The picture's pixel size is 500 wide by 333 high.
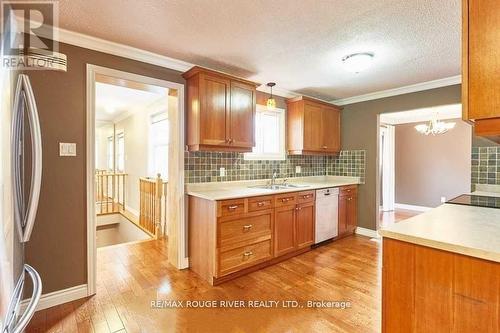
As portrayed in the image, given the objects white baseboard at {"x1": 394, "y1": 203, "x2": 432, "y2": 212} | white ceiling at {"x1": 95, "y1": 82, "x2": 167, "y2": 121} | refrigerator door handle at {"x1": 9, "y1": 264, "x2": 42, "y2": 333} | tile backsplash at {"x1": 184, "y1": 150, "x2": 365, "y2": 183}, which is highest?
white ceiling at {"x1": 95, "y1": 82, "x2": 167, "y2": 121}

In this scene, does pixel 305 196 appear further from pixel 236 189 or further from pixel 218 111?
pixel 218 111

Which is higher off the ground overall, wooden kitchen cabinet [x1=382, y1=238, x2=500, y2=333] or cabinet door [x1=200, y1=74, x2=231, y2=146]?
cabinet door [x1=200, y1=74, x2=231, y2=146]

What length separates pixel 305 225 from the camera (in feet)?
10.5

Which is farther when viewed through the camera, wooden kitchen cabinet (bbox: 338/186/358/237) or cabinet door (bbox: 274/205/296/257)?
wooden kitchen cabinet (bbox: 338/186/358/237)

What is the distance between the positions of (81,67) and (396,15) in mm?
2635

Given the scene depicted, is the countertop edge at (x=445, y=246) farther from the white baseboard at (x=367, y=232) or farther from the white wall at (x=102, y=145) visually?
the white wall at (x=102, y=145)

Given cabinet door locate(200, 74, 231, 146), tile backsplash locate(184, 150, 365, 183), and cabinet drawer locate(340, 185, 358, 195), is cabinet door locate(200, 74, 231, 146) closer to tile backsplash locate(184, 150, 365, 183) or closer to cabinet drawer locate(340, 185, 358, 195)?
tile backsplash locate(184, 150, 365, 183)

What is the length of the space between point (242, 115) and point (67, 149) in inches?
69.4

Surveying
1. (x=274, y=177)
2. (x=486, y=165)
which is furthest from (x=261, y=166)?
(x=486, y=165)

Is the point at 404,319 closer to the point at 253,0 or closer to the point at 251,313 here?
the point at 251,313

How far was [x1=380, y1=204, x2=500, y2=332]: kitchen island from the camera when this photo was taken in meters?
0.88

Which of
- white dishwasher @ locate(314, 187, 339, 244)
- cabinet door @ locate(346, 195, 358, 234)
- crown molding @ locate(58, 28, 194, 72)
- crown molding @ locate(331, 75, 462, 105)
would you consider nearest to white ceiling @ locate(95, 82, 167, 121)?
crown molding @ locate(58, 28, 194, 72)

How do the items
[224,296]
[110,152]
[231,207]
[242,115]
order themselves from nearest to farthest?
[224,296], [231,207], [242,115], [110,152]

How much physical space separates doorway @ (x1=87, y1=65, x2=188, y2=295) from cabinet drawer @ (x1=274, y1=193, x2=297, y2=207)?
110cm
